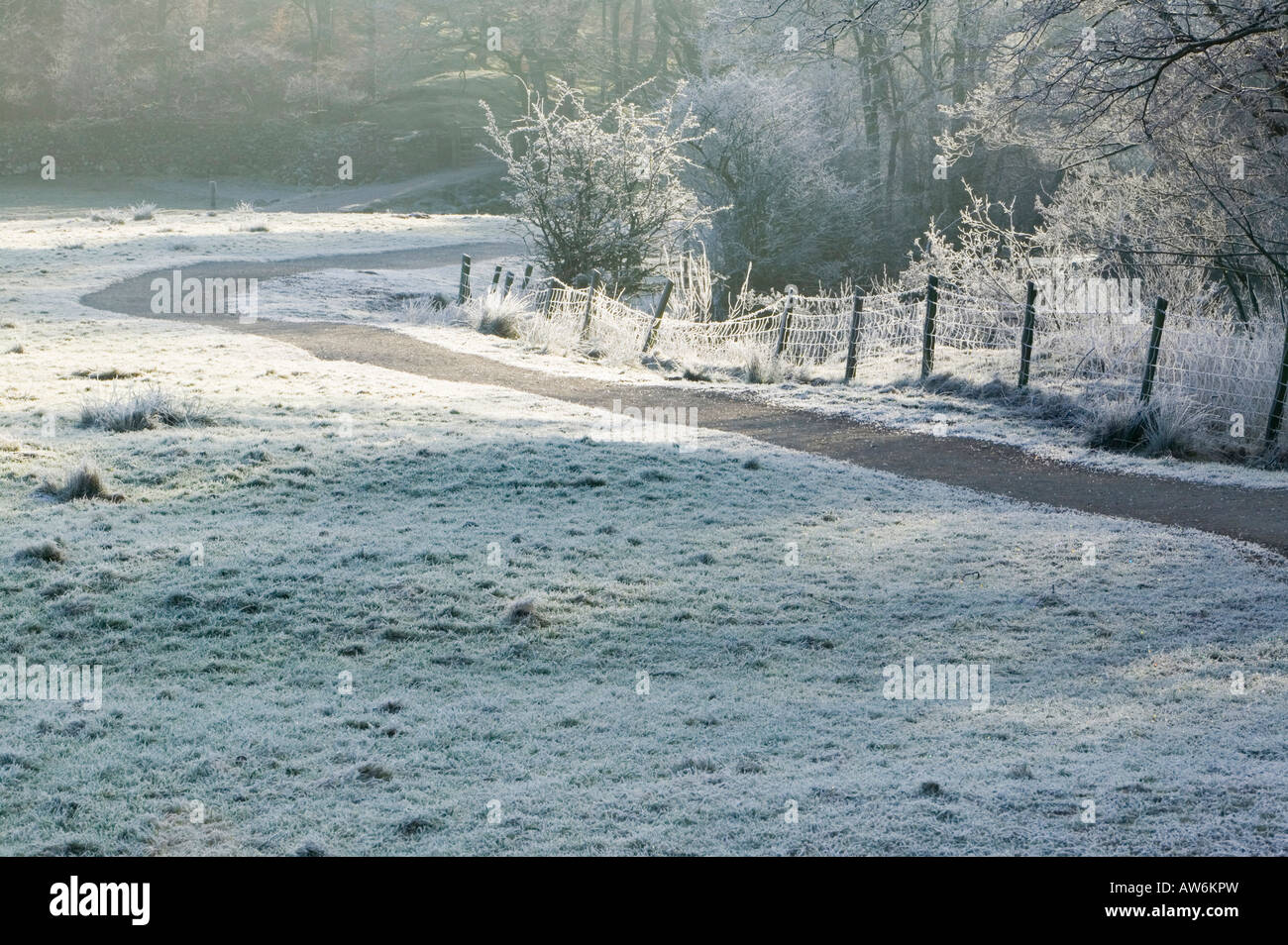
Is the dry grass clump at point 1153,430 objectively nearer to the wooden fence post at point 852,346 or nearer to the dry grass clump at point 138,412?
the wooden fence post at point 852,346

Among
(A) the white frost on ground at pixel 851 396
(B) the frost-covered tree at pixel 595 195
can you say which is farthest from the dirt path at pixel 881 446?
(B) the frost-covered tree at pixel 595 195

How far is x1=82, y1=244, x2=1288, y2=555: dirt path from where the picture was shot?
342 inches

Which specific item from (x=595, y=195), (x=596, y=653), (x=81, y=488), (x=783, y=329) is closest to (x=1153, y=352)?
(x=783, y=329)

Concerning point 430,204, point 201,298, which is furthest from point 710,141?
point 430,204

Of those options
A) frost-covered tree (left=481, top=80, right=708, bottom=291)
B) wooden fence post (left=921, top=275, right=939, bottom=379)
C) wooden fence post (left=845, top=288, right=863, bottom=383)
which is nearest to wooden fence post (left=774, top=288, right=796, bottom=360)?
wooden fence post (left=845, top=288, right=863, bottom=383)

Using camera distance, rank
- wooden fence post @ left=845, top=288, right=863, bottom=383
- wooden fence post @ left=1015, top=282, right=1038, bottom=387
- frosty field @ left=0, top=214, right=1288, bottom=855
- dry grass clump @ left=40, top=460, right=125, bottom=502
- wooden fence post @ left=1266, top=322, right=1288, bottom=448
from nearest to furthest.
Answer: frosty field @ left=0, top=214, right=1288, bottom=855 → dry grass clump @ left=40, top=460, right=125, bottom=502 → wooden fence post @ left=1266, top=322, right=1288, bottom=448 → wooden fence post @ left=1015, top=282, right=1038, bottom=387 → wooden fence post @ left=845, top=288, right=863, bottom=383

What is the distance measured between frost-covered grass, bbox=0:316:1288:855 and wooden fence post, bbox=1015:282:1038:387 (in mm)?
3937

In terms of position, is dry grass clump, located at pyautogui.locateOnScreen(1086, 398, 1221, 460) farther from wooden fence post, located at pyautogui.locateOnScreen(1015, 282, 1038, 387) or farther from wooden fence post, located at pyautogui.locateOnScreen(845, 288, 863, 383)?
wooden fence post, located at pyautogui.locateOnScreen(845, 288, 863, 383)

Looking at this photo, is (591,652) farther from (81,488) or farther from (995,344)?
(995,344)

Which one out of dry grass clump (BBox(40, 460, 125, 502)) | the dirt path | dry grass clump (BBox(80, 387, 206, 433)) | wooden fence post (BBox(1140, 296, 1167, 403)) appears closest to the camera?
dry grass clump (BBox(40, 460, 125, 502))

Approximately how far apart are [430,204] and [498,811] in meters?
45.0

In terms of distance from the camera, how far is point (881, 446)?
11.1 meters

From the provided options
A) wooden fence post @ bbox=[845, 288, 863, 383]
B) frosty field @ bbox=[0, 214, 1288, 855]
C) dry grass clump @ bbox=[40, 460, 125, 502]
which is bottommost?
frosty field @ bbox=[0, 214, 1288, 855]

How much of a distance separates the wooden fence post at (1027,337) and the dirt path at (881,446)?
2.23 metres
